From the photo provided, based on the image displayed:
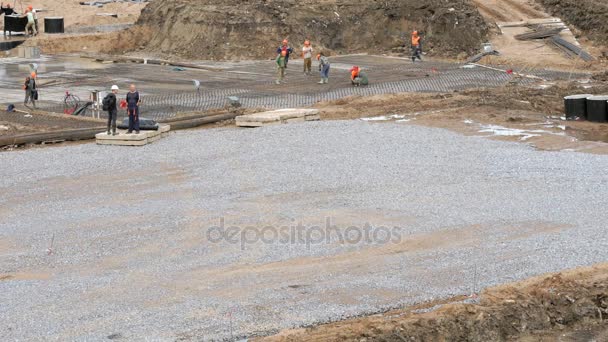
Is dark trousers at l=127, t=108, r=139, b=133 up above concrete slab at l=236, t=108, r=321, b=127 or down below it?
above

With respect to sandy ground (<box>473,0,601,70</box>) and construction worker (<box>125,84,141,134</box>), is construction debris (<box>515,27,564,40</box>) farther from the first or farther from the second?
construction worker (<box>125,84,141,134</box>)

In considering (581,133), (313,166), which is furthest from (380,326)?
(581,133)

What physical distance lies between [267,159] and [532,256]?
8.20 meters

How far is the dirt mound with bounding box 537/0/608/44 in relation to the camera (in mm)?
42375

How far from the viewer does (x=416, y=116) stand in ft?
91.9

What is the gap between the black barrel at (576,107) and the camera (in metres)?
27.2

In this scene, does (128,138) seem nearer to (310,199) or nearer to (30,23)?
(310,199)

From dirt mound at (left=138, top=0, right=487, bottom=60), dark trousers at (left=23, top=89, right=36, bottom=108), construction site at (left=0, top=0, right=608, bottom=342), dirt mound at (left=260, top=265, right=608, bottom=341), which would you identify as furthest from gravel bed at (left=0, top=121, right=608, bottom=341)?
dirt mound at (left=138, top=0, right=487, bottom=60)

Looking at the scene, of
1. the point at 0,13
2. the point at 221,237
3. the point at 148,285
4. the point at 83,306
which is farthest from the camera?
the point at 0,13

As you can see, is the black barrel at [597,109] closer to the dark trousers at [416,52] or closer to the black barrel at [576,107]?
the black barrel at [576,107]

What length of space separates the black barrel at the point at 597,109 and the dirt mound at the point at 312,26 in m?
14.6

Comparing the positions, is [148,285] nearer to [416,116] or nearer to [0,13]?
[416,116]

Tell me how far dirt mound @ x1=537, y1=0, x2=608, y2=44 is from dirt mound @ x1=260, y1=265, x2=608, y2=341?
29.6 m

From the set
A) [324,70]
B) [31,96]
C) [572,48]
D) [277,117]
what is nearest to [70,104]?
[31,96]
